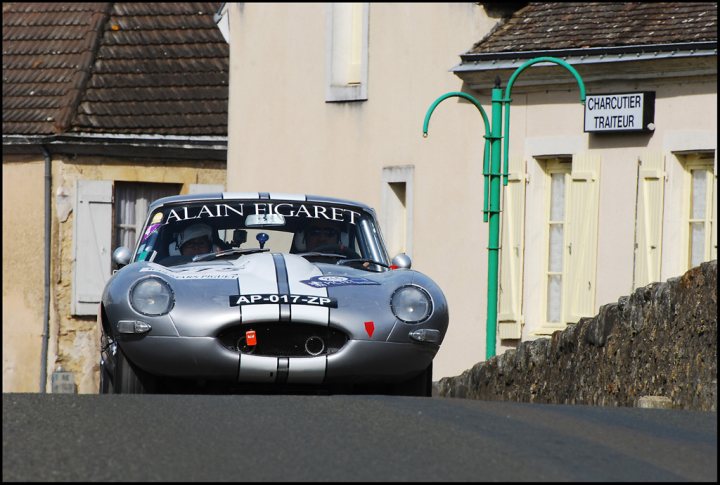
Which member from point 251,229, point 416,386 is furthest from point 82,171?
point 416,386

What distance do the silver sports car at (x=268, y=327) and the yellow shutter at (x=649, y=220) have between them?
8778 millimetres

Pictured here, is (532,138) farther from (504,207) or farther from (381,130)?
(381,130)

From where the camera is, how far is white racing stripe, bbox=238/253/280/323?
9.61 metres

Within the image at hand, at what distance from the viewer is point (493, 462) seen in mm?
7047

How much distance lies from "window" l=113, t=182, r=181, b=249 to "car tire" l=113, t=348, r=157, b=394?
17.9 metres

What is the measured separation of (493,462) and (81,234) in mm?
21083

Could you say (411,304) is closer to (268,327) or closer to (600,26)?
(268,327)

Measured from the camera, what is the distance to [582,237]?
19.9 meters

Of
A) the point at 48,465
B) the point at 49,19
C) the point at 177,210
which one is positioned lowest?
the point at 48,465

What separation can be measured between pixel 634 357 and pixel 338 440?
5.53 metres

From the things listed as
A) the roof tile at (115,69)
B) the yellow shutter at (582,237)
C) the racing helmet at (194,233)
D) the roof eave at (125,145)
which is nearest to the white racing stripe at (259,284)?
the racing helmet at (194,233)

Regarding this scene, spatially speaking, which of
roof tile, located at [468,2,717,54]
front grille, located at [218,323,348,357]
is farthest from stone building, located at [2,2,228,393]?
front grille, located at [218,323,348,357]

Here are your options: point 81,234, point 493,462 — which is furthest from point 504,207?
point 493,462

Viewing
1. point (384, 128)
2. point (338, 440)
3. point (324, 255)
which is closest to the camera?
point (338, 440)
